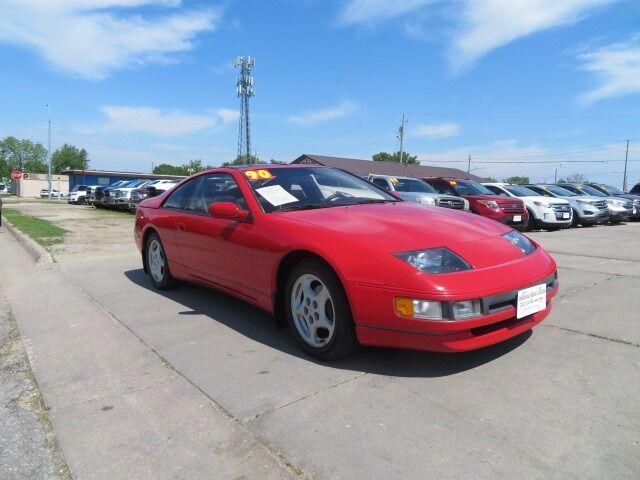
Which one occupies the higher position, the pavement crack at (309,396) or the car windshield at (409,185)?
the car windshield at (409,185)

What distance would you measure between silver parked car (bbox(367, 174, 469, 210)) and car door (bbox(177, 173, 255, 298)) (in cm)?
649

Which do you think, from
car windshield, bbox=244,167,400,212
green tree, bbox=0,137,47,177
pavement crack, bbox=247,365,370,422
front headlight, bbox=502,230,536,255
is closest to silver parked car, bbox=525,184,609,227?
car windshield, bbox=244,167,400,212

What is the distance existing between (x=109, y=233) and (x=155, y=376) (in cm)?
935

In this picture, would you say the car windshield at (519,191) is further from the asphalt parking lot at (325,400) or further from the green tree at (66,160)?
the green tree at (66,160)

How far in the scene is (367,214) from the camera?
3.48 meters

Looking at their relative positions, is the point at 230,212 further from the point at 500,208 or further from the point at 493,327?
the point at 500,208

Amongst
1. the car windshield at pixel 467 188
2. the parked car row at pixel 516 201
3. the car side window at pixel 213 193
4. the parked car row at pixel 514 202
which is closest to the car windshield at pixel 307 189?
the car side window at pixel 213 193

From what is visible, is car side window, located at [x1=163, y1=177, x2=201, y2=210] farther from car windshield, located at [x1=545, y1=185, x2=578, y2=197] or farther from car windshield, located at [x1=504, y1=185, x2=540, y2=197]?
car windshield, located at [x1=545, y1=185, x2=578, y2=197]

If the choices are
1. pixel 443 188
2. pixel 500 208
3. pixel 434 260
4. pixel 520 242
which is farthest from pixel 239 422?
pixel 443 188

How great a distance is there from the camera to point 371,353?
3.29 meters

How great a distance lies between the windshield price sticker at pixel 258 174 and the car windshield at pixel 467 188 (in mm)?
9986

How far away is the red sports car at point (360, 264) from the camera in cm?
270

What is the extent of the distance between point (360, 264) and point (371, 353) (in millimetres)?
773

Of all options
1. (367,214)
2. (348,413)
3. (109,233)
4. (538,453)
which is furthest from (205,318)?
(109,233)
